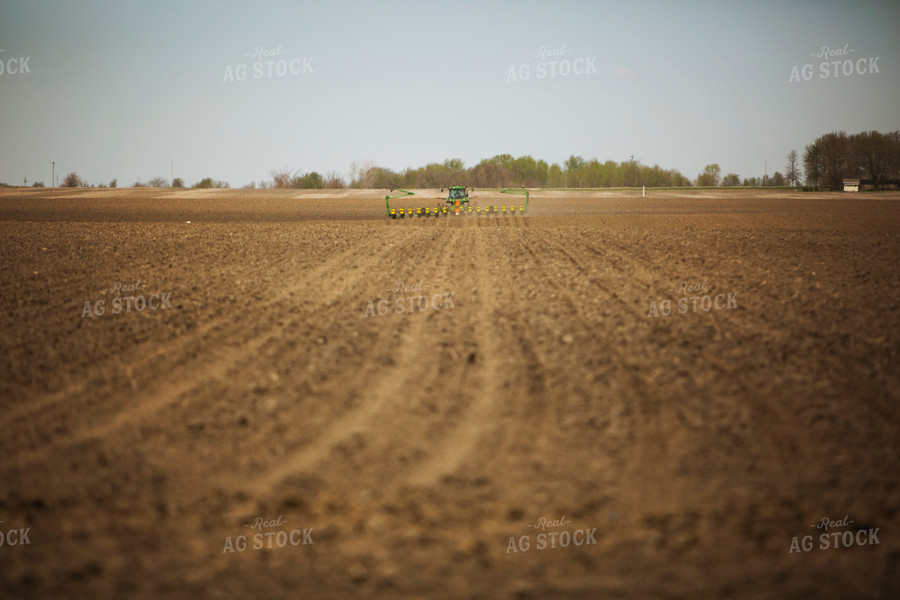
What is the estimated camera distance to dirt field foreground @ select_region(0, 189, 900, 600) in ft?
13.3

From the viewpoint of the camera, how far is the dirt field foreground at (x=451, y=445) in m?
4.06

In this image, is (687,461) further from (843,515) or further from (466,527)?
(466,527)

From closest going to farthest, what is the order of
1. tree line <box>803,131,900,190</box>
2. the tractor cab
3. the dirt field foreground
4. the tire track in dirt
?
the dirt field foreground
the tire track in dirt
the tractor cab
tree line <box>803,131,900,190</box>

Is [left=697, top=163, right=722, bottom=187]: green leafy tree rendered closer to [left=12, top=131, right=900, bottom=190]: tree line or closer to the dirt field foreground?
[left=12, top=131, right=900, bottom=190]: tree line

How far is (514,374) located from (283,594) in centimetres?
409

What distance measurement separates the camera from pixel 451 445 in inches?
221

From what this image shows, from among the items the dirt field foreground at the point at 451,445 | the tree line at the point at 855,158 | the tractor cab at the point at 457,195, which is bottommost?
the dirt field foreground at the point at 451,445

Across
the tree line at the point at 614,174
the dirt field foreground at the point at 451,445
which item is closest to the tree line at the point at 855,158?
the tree line at the point at 614,174

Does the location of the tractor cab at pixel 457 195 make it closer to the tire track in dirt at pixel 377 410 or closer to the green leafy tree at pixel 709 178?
the tire track in dirt at pixel 377 410

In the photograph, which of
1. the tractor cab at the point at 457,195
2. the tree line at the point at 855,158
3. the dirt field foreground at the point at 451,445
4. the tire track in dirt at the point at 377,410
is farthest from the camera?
the tree line at the point at 855,158


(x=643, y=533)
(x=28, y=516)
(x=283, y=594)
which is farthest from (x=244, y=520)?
(x=643, y=533)

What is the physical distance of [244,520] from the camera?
4539mm

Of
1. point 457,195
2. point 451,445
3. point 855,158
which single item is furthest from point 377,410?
point 855,158

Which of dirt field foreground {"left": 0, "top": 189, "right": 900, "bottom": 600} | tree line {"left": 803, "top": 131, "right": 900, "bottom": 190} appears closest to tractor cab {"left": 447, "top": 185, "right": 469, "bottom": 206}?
dirt field foreground {"left": 0, "top": 189, "right": 900, "bottom": 600}
